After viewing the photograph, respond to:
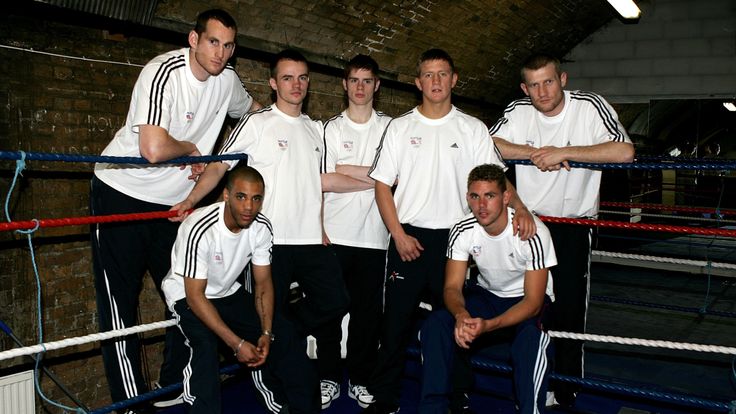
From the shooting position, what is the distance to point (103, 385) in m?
5.30

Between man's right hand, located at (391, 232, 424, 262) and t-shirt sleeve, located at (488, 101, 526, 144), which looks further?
t-shirt sleeve, located at (488, 101, 526, 144)

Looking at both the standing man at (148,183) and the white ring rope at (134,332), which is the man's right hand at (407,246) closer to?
the white ring rope at (134,332)

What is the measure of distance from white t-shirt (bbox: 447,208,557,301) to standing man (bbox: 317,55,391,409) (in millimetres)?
601

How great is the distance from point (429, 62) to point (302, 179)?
938 millimetres

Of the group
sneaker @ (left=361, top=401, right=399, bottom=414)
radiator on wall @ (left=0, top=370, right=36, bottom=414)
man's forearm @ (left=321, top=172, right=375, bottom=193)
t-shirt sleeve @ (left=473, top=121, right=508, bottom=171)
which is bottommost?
radiator on wall @ (left=0, top=370, right=36, bottom=414)

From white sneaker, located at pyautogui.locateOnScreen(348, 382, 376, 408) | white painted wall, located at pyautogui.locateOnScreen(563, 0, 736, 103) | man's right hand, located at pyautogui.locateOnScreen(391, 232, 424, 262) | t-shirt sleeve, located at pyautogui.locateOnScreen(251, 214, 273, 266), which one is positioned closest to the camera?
t-shirt sleeve, located at pyautogui.locateOnScreen(251, 214, 273, 266)

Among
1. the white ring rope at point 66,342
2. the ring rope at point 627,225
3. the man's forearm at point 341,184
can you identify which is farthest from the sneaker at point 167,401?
the ring rope at point 627,225

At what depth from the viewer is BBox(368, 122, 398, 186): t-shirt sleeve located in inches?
139

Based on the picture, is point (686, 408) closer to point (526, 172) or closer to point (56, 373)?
point (526, 172)

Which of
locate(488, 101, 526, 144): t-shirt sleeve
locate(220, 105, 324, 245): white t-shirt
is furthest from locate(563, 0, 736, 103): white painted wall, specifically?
locate(220, 105, 324, 245): white t-shirt

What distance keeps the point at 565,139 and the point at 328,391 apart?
1997 millimetres

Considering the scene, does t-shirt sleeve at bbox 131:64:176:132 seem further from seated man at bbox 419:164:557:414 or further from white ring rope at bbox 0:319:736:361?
seated man at bbox 419:164:557:414

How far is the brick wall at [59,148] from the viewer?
433 centimetres

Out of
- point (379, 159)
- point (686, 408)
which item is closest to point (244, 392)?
point (379, 159)
